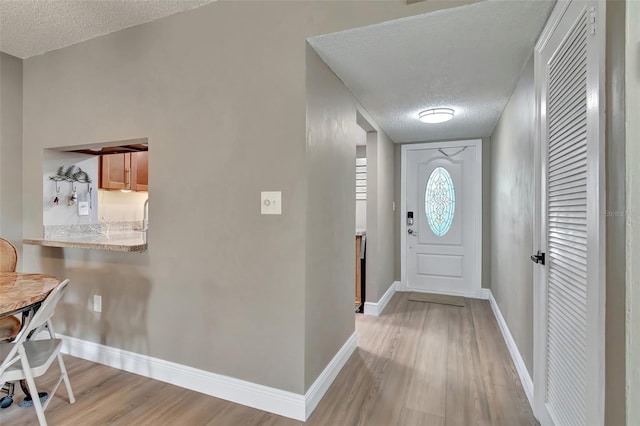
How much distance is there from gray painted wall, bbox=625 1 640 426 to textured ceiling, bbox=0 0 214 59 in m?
2.12

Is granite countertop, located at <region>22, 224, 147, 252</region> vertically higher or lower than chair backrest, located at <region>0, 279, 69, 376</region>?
higher

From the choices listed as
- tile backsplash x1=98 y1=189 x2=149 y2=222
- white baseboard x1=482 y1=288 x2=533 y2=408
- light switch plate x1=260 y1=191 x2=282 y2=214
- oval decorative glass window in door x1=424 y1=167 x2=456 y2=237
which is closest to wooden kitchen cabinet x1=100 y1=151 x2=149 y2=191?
tile backsplash x1=98 y1=189 x2=149 y2=222

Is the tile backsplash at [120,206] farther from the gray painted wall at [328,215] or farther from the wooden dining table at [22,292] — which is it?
the gray painted wall at [328,215]

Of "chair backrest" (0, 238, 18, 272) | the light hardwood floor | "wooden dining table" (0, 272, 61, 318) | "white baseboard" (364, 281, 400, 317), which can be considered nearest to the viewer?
"wooden dining table" (0, 272, 61, 318)

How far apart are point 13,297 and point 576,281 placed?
2.50m

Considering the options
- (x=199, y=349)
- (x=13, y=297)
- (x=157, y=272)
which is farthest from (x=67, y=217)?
(x=199, y=349)

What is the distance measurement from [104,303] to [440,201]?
3945 millimetres

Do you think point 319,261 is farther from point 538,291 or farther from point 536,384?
point 536,384

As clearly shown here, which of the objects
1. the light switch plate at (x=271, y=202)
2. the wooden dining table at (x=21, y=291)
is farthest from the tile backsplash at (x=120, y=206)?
the light switch plate at (x=271, y=202)

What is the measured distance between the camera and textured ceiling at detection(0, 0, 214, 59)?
6.72 ft

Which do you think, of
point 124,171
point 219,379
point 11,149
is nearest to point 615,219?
point 219,379

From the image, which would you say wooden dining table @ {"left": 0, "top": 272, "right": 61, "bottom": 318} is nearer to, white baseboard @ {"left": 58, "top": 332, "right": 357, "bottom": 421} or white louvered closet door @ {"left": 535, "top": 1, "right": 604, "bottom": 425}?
white baseboard @ {"left": 58, "top": 332, "right": 357, "bottom": 421}

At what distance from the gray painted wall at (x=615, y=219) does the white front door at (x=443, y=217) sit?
3.42 meters

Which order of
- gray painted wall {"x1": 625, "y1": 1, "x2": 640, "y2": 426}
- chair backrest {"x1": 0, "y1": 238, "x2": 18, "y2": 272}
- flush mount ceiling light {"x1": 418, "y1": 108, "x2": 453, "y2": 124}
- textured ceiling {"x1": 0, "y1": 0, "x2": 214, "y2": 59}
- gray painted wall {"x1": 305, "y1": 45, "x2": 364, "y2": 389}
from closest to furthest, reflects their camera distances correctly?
gray painted wall {"x1": 625, "y1": 1, "x2": 640, "y2": 426} < gray painted wall {"x1": 305, "y1": 45, "x2": 364, "y2": 389} < textured ceiling {"x1": 0, "y1": 0, "x2": 214, "y2": 59} < chair backrest {"x1": 0, "y1": 238, "x2": 18, "y2": 272} < flush mount ceiling light {"x1": 418, "y1": 108, "x2": 453, "y2": 124}
